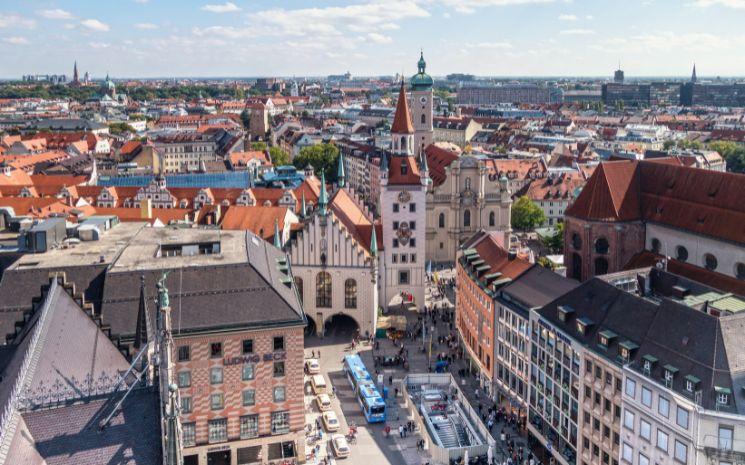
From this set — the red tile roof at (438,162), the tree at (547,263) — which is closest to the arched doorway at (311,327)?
the tree at (547,263)

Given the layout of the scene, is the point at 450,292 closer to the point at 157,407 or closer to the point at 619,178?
the point at 619,178

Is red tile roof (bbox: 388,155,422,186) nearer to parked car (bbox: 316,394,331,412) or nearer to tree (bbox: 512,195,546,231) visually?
parked car (bbox: 316,394,331,412)

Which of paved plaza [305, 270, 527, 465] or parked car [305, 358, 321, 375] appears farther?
parked car [305, 358, 321, 375]

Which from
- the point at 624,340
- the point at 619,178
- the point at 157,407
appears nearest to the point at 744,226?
the point at 619,178

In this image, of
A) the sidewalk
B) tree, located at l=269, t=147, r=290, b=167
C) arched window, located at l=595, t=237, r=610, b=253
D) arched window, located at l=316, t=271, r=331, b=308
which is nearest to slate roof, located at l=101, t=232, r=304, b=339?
the sidewalk

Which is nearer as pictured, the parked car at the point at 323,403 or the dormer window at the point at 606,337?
the dormer window at the point at 606,337

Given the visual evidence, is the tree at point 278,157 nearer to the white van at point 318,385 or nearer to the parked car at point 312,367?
the parked car at point 312,367
